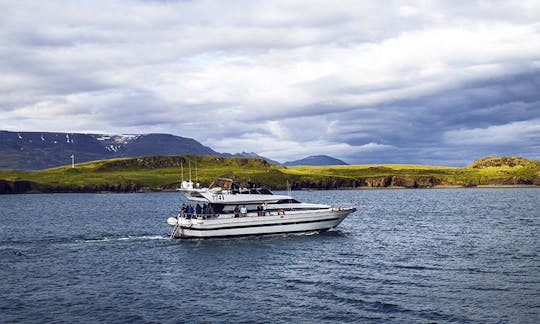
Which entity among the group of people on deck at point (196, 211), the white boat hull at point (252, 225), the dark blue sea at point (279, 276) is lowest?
the dark blue sea at point (279, 276)

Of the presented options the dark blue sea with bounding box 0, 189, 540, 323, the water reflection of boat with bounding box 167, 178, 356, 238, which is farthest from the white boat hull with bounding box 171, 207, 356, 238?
the dark blue sea with bounding box 0, 189, 540, 323

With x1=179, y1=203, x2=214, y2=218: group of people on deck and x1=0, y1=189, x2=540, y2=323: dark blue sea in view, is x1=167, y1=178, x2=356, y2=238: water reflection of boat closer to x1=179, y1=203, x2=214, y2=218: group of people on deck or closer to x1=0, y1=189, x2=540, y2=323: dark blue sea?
x1=179, y1=203, x2=214, y2=218: group of people on deck

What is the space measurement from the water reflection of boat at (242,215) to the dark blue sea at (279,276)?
1.49 m

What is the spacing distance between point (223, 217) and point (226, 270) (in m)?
18.9

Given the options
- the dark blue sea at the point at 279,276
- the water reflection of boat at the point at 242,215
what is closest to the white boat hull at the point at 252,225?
the water reflection of boat at the point at 242,215

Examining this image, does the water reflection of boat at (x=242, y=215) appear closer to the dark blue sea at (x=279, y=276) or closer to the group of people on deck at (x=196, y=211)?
the group of people on deck at (x=196, y=211)

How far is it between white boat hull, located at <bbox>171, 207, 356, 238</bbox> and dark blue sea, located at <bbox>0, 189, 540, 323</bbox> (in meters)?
1.12

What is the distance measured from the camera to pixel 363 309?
123 feet

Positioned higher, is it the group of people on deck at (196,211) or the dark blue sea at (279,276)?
the group of people on deck at (196,211)

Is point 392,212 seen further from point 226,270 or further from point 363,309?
point 363,309

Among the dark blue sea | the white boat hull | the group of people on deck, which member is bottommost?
the dark blue sea

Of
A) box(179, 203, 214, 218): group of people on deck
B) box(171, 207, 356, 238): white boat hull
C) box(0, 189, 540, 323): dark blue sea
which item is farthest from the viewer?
box(179, 203, 214, 218): group of people on deck

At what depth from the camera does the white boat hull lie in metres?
70.4

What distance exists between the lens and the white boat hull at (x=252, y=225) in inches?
2771
